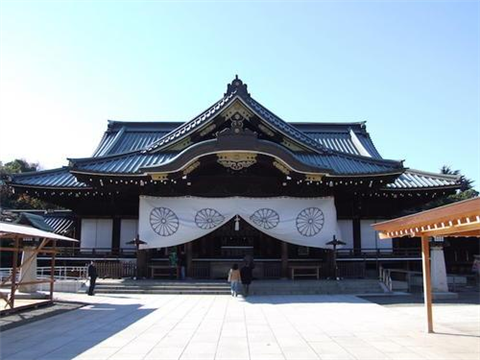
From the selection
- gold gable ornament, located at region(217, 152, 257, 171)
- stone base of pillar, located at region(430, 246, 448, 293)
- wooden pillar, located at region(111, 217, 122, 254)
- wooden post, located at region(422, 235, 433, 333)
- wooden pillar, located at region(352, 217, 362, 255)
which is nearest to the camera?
wooden post, located at region(422, 235, 433, 333)

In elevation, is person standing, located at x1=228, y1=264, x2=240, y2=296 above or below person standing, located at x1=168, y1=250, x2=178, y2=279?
below

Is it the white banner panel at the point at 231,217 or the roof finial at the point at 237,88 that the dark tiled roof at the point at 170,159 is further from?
the roof finial at the point at 237,88

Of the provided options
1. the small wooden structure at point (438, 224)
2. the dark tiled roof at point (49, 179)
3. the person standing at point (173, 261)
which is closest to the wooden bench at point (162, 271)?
the person standing at point (173, 261)

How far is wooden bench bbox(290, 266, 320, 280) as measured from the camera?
18234 mm

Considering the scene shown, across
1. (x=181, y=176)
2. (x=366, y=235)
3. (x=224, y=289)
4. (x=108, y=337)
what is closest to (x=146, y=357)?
(x=108, y=337)

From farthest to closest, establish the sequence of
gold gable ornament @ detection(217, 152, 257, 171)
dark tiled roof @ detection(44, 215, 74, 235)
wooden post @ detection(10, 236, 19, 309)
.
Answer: dark tiled roof @ detection(44, 215, 74, 235)
gold gable ornament @ detection(217, 152, 257, 171)
wooden post @ detection(10, 236, 19, 309)

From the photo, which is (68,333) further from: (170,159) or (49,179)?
(49,179)

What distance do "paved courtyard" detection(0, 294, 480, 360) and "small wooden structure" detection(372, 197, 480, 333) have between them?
151 centimetres

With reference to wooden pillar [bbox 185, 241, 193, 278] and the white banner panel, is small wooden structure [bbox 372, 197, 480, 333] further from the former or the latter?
wooden pillar [bbox 185, 241, 193, 278]

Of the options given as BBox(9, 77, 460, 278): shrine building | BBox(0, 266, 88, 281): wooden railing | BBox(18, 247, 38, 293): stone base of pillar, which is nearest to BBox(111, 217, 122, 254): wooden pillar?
BBox(9, 77, 460, 278): shrine building

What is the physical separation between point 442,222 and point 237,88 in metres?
13.6

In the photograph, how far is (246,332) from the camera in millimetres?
9367

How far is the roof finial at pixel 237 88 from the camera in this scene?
64.1ft

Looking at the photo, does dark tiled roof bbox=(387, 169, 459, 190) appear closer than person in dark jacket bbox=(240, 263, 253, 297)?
No
